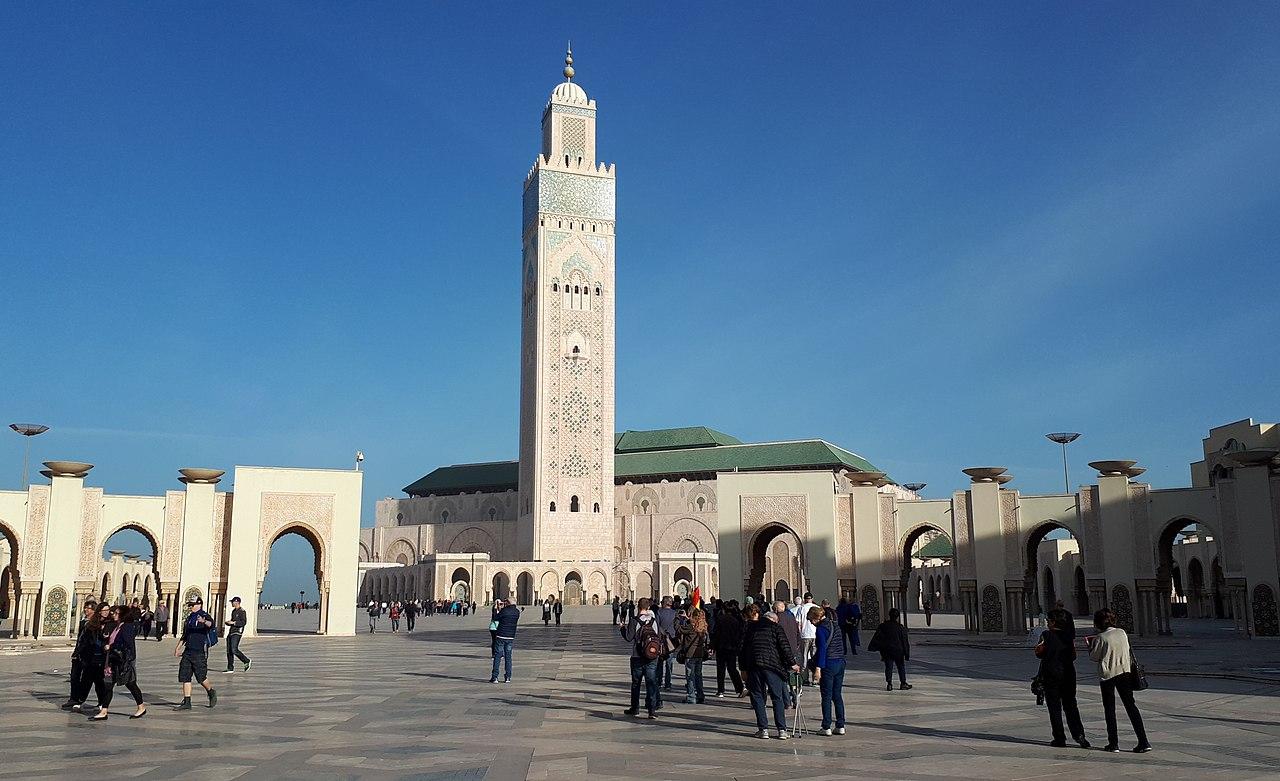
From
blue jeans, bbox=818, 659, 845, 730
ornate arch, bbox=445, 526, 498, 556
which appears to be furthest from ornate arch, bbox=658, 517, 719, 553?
blue jeans, bbox=818, 659, 845, 730

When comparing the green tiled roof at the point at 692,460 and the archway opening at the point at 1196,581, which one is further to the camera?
the green tiled roof at the point at 692,460

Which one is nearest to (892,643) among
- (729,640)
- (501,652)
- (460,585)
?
(729,640)

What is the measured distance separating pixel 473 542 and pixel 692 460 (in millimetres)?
14052

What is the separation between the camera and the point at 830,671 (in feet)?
27.6

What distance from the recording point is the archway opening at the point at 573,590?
53938 millimetres

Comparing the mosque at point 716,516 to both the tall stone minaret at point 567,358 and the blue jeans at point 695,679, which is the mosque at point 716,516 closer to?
the tall stone minaret at point 567,358

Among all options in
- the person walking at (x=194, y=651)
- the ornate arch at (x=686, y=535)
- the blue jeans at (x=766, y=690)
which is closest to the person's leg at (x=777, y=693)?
the blue jeans at (x=766, y=690)

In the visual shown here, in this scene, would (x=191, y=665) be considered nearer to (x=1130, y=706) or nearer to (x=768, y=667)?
(x=768, y=667)

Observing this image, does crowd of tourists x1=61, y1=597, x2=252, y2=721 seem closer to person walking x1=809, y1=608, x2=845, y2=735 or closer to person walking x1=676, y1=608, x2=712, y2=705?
person walking x1=676, y1=608, x2=712, y2=705

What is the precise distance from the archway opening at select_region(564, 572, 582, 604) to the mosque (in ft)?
0.25

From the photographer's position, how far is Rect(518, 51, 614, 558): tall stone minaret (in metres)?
54.9

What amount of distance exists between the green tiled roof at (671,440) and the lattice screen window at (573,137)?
58.6 ft

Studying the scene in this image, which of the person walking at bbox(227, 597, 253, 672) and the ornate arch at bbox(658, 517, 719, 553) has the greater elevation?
the ornate arch at bbox(658, 517, 719, 553)

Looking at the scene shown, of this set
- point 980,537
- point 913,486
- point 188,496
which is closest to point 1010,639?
point 980,537
